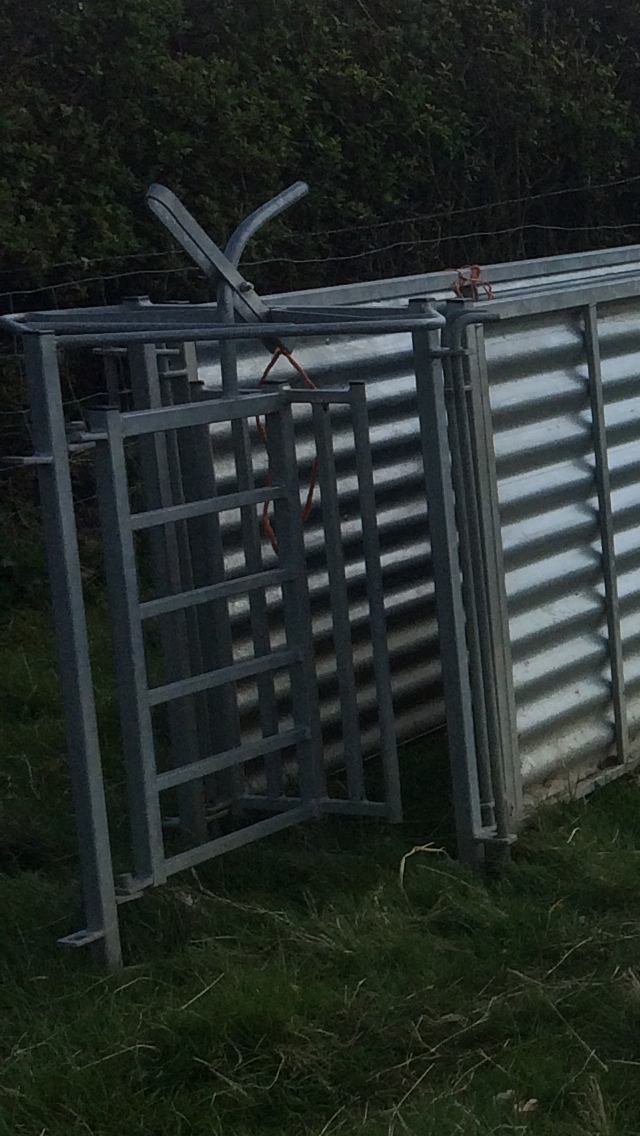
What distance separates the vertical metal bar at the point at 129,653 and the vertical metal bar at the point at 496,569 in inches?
39.1

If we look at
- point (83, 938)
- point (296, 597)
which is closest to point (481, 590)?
point (296, 597)

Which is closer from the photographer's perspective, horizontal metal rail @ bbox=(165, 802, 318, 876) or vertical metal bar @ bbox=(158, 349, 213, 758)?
horizontal metal rail @ bbox=(165, 802, 318, 876)

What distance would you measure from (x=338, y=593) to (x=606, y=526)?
92cm

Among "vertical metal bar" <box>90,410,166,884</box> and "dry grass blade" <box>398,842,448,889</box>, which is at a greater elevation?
"vertical metal bar" <box>90,410,166,884</box>

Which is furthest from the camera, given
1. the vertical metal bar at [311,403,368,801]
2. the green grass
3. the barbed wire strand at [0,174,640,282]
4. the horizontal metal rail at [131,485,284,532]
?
the barbed wire strand at [0,174,640,282]

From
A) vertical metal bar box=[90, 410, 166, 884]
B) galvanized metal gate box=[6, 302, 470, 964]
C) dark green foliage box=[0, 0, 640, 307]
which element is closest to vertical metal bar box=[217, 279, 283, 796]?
galvanized metal gate box=[6, 302, 470, 964]

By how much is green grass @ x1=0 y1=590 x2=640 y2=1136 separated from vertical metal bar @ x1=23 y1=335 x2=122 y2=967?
16 cm

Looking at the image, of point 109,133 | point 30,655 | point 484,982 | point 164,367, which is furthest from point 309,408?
point 109,133

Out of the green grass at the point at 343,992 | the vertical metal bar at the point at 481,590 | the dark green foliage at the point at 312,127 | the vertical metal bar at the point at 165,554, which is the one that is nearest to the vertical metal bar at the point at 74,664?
the green grass at the point at 343,992

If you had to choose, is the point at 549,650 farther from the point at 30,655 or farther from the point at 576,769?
the point at 30,655

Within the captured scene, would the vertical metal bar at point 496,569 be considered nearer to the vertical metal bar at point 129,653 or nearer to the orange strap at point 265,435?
the orange strap at point 265,435

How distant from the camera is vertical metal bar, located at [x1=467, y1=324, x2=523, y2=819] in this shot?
4.43 meters

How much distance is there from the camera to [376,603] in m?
4.48

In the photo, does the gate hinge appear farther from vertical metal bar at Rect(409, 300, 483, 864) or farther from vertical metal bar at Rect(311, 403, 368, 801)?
vertical metal bar at Rect(311, 403, 368, 801)
